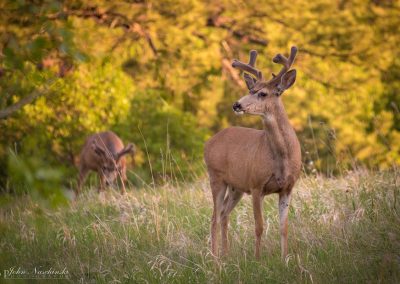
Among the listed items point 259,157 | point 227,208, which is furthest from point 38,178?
point 227,208

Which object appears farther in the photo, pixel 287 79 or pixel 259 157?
pixel 287 79

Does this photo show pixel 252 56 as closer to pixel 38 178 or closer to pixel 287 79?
pixel 287 79

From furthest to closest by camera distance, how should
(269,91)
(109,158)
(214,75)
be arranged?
(214,75)
(109,158)
(269,91)

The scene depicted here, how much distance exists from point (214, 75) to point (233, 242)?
1321cm

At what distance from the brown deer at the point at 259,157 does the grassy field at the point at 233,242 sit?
25 cm

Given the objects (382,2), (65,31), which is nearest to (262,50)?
(382,2)

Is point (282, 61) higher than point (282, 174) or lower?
higher

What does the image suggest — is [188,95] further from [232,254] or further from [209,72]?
[232,254]

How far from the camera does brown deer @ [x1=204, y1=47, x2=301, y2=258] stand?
19.3 ft

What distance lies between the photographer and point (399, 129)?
20078 millimetres

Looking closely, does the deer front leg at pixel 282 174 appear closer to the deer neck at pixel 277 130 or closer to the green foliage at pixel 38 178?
the deer neck at pixel 277 130

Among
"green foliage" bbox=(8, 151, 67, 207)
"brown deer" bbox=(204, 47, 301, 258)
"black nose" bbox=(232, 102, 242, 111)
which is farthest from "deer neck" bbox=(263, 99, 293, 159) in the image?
"green foliage" bbox=(8, 151, 67, 207)

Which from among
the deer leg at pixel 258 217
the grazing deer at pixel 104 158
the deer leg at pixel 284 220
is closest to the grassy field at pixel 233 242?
the deer leg at pixel 284 220

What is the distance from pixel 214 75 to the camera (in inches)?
764
